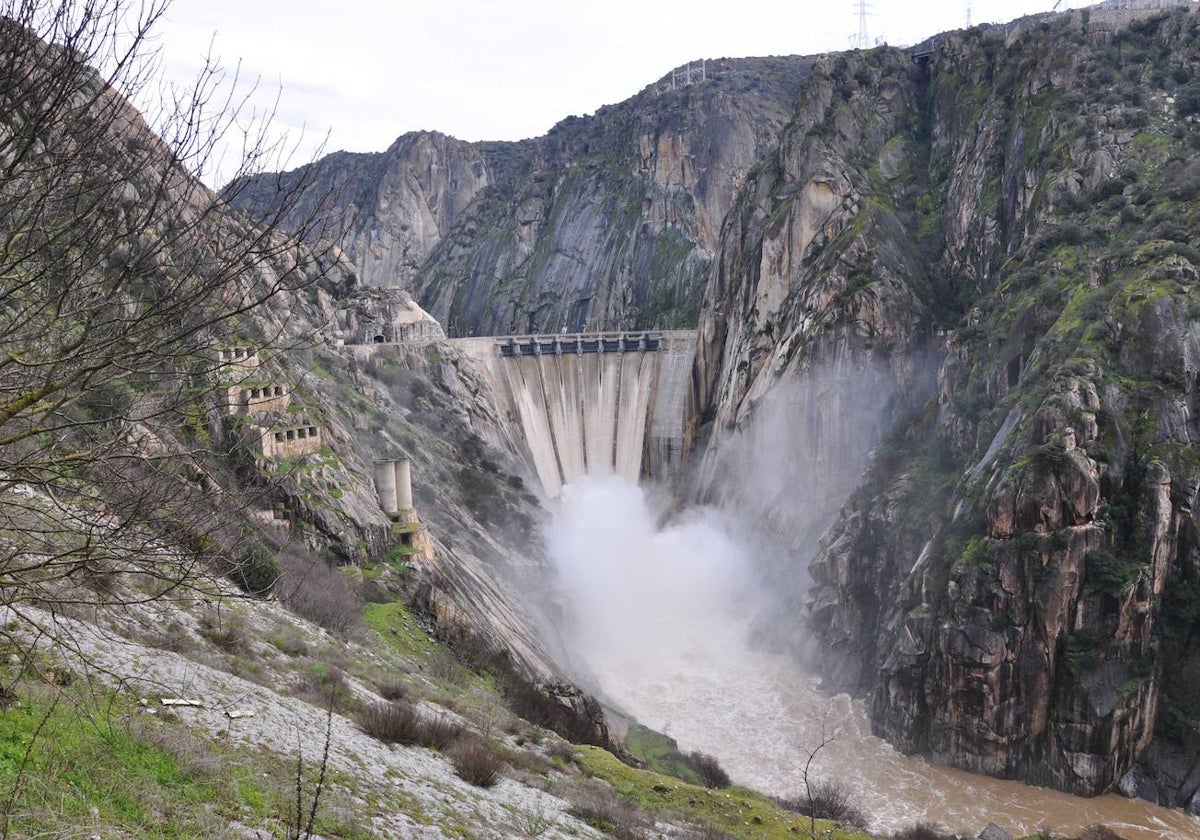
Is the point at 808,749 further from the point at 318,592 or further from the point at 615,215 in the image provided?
the point at 615,215

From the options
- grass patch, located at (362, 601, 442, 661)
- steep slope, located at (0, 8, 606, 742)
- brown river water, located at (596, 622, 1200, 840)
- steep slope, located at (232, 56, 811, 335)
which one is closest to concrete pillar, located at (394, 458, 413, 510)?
steep slope, located at (0, 8, 606, 742)

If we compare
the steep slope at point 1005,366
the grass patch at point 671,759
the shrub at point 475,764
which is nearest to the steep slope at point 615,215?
the steep slope at point 1005,366

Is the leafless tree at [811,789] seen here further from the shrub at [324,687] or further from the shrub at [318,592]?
the shrub at [318,592]

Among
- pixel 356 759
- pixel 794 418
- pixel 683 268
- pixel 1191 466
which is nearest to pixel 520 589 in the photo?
pixel 794 418

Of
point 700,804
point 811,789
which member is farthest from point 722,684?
point 700,804

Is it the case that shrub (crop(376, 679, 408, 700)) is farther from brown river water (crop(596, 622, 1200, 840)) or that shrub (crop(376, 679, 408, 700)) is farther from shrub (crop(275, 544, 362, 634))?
brown river water (crop(596, 622, 1200, 840))

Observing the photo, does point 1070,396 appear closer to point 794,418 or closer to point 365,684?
point 794,418
